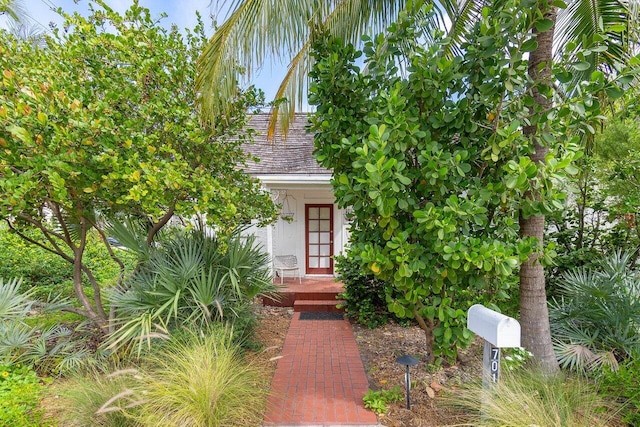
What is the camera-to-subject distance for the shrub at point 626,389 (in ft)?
10.2

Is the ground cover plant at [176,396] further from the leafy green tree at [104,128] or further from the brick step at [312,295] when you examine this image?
the brick step at [312,295]

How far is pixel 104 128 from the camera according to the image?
378cm

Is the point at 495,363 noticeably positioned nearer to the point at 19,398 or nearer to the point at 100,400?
the point at 100,400

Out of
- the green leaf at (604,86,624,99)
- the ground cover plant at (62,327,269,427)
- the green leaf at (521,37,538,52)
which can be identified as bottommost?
the ground cover plant at (62,327,269,427)

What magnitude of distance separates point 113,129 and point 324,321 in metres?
5.27

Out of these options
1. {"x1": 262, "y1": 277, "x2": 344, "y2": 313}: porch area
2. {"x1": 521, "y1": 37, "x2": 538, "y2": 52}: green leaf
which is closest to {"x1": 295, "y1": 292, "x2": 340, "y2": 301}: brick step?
{"x1": 262, "y1": 277, "x2": 344, "y2": 313}: porch area

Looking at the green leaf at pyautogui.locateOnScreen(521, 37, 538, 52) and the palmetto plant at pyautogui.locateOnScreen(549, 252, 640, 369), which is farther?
the palmetto plant at pyautogui.locateOnScreen(549, 252, 640, 369)

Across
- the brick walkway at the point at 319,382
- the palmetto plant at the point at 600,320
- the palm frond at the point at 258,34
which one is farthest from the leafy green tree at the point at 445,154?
the palmetto plant at the point at 600,320

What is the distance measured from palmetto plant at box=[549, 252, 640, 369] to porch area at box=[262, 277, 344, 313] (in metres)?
4.22

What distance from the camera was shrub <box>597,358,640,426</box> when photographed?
312cm

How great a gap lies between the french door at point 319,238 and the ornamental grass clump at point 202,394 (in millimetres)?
6498

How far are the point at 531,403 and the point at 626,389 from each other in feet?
4.47

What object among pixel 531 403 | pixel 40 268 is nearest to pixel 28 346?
pixel 40 268

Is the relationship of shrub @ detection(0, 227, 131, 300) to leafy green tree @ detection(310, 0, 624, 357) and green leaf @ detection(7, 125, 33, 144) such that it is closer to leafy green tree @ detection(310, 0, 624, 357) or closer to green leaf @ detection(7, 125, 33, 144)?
green leaf @ detection(7, 125, 33, 144)
